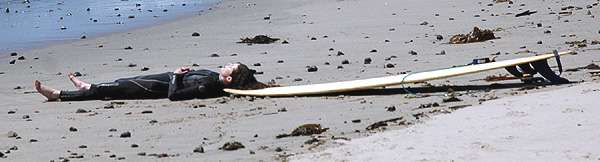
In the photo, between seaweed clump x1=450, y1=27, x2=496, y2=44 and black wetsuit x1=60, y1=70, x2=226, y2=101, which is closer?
black wetsuit x1=60, y1=70, x2=226, y2=101

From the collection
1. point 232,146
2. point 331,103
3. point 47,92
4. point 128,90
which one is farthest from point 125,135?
point 47,92

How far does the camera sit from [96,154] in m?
5.37

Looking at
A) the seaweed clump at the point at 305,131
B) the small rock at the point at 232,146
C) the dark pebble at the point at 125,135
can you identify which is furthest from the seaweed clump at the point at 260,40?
the small rock at the point at 232,146

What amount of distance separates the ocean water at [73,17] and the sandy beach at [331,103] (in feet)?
3.86

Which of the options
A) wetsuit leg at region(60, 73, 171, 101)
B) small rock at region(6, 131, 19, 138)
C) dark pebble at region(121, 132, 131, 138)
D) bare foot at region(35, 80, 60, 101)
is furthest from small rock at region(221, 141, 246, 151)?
bare foot at region(35, 80, 60, 101)

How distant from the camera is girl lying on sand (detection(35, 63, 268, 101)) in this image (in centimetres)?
779

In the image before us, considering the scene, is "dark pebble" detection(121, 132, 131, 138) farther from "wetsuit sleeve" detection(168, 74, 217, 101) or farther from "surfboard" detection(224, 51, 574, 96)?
"surfboard" detection(224, 51, 574, 96)

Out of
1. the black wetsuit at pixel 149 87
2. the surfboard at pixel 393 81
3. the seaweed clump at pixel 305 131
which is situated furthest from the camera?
the black wetsuit at pixel 149 87

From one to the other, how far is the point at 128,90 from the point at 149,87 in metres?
0.21

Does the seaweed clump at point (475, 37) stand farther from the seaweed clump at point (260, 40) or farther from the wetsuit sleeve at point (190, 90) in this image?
the wetsuit sleeve at point (190, 90)

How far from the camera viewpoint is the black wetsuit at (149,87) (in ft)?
25.7

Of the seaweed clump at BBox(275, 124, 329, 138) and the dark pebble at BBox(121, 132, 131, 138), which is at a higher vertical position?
the seaweed clump at BBox(275, 124, 329, 138)

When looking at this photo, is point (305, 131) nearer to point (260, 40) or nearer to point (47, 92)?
point (47, 92)

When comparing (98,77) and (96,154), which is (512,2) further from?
(96,154)
